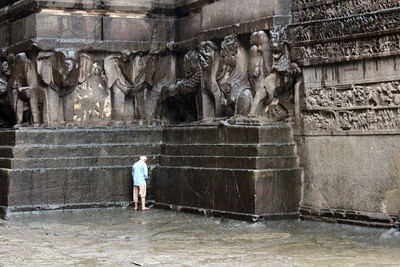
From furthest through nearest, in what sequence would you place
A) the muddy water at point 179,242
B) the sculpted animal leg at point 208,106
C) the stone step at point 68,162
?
the sculpted animal leg at point 208,106 → the stone step at point 68,162 → the muddy water at point 179,242

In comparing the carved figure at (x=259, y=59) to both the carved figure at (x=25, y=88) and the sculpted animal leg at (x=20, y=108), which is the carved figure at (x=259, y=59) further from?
the sculpted animal leg at (x=20, y=108)

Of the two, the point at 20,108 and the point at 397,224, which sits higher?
the point at 20,108

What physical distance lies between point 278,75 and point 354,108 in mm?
1829

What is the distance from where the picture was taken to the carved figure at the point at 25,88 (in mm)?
16547

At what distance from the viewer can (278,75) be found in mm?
14391

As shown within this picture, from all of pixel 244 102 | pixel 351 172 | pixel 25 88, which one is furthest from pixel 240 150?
pixel 25 88

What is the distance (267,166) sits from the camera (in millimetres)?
13586

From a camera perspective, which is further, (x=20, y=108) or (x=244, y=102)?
(x=20, y=108)

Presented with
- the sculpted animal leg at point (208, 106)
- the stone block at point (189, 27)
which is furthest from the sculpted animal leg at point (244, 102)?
the stone block at point (189, 27)

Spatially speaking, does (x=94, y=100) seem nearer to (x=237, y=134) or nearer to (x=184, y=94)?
(x=184, y=94)

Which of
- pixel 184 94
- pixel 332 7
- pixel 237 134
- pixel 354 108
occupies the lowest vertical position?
pixel 237 134

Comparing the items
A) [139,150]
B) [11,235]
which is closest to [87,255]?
[11,235]

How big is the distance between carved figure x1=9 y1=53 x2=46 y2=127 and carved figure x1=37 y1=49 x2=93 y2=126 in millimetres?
185

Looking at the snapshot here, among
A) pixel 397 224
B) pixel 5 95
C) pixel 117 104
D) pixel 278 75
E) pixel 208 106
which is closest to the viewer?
pixel 397 224
